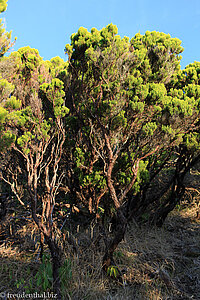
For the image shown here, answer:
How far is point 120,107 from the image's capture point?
4.73 meters

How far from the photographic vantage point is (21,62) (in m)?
5.89

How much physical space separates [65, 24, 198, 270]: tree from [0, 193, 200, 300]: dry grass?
492 millimetres

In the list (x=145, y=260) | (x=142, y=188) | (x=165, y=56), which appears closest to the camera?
(x=145, y=260)

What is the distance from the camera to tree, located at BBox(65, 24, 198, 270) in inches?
183

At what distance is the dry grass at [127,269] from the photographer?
3886 millimetres

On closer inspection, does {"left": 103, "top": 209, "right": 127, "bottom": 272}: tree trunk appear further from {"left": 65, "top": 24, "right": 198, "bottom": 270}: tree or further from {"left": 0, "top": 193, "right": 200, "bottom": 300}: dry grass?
{"left": 0, "top": 193, "right": 200, "bottom": 300}: dry grass

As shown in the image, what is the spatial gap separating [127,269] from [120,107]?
→ 331 centimetres

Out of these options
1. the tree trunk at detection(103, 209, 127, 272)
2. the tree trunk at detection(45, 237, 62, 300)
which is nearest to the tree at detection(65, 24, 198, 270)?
the tree trunk at detection(103, 209, 127, 272)

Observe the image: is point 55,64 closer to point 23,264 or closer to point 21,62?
point 21,62

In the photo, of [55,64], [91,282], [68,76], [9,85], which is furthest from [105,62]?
[91,282]

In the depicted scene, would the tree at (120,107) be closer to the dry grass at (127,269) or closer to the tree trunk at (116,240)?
the tree trunk at (116,240)

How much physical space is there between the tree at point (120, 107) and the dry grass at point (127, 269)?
492 mm

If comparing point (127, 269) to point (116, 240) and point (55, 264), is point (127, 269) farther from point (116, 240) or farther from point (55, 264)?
point (55, 264)

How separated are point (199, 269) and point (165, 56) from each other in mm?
5034
